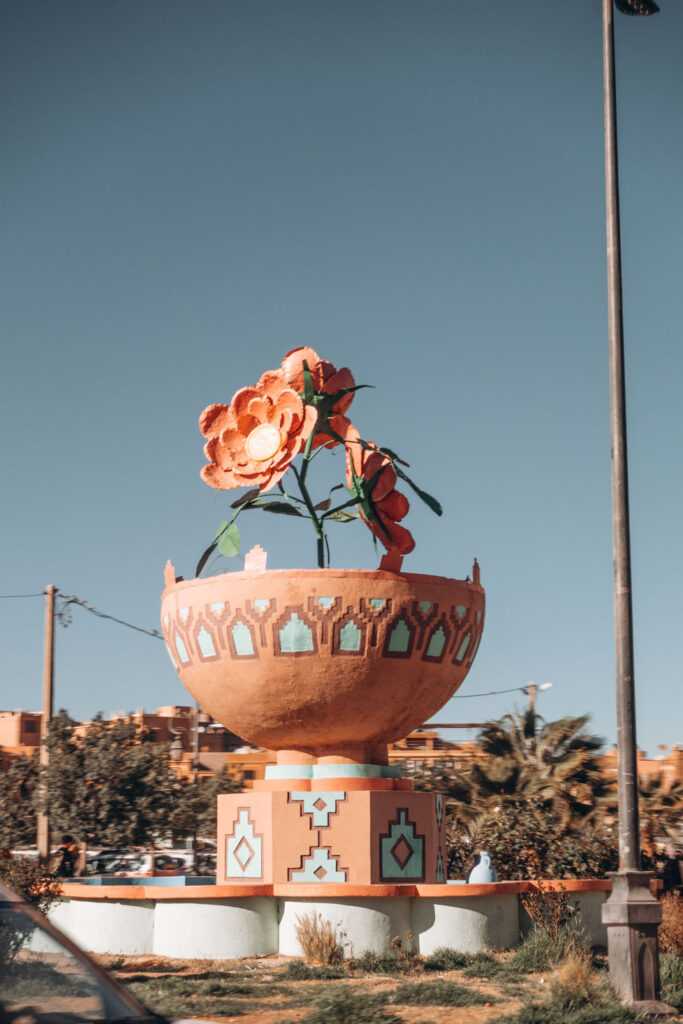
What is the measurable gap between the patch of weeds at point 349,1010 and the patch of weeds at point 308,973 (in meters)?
1.71

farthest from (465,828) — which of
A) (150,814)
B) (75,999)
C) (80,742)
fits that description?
(75,999)

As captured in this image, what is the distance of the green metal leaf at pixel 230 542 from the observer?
54.1 feet

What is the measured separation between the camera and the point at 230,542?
653 inches

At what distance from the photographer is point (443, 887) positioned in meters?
15.1

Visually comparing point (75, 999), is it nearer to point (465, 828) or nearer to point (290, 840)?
point (290, 840)

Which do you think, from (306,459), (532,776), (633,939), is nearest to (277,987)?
(633,939)

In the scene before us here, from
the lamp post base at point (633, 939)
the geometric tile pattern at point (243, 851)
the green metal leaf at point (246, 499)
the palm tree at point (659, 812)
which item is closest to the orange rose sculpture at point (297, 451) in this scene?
the green metal leaf at point (246, 499)

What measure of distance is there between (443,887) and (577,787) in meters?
9.96

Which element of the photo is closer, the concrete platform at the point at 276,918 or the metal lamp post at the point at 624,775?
the metal lamp post at the point at 624,775

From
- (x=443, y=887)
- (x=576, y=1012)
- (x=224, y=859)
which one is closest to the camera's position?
(x=576, y=1012)

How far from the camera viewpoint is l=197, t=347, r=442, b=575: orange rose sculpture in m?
16.5

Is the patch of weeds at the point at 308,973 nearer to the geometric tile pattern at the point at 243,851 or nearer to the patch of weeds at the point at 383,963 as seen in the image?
the patch of weeds at the point at 383,963

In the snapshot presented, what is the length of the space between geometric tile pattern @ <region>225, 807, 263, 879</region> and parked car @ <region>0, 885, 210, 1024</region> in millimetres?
11544

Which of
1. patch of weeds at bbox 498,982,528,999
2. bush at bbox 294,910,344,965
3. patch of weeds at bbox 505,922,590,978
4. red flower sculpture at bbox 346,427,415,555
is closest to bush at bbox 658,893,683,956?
patch of weeds at bbox 505,922,590,978
